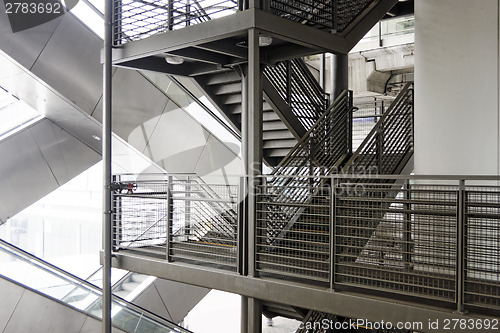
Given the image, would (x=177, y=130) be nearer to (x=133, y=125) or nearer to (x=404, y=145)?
(x=133, y=125)

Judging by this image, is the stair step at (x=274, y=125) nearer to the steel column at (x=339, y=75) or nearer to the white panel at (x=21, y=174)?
the steel column at (x=339, y=75)

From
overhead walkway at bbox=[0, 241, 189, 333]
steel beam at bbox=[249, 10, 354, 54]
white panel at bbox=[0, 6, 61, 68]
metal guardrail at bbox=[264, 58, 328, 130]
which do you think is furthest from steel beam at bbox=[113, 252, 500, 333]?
white panel at bbox=[0, 6, 61, 68]

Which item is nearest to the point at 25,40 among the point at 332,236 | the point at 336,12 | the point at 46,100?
the point at 46,100

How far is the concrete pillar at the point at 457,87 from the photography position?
5449mm

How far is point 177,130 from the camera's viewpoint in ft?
35.8

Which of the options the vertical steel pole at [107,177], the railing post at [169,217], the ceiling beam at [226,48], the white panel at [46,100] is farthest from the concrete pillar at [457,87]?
the white panel at [46,100]

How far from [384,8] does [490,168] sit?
3.53 meters

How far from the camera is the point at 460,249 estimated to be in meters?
4.22

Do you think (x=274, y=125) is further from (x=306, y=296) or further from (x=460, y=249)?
(x=460, y=249)

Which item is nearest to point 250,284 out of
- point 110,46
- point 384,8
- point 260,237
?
point 260,237

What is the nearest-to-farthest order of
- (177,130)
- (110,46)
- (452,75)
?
(452,75), (110,46), (177,130)
